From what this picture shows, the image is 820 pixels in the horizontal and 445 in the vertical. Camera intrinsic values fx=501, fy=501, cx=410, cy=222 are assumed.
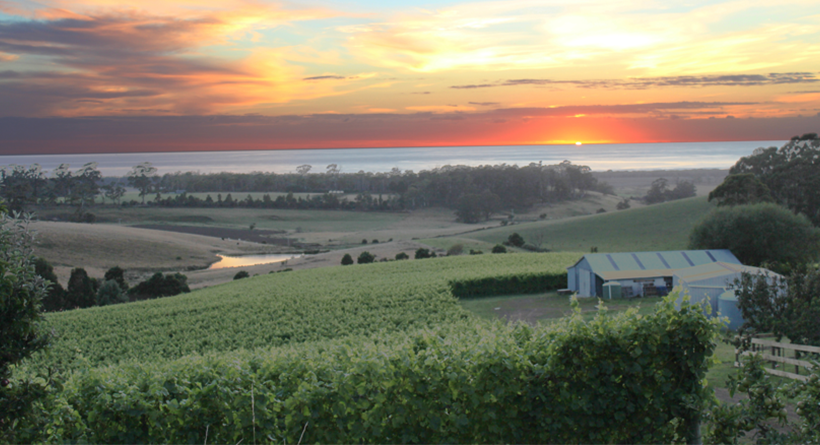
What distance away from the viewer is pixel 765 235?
3525 centimetres

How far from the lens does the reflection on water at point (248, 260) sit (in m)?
69.4

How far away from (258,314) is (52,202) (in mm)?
110290

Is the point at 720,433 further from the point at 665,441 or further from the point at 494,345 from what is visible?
the point at 494,345

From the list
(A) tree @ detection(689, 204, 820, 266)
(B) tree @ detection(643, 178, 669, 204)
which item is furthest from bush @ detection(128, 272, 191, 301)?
(B) tree @ detection(643, 178, 669, 204)

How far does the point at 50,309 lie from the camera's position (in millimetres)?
38031

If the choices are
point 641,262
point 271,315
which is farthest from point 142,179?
point 641,262

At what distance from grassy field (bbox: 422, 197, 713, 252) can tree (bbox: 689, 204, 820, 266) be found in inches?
867

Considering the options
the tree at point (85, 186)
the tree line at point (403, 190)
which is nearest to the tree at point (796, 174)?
the tree line at point (403, 190)

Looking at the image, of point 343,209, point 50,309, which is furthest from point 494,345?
point 343,209

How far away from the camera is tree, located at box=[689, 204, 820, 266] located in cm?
3531

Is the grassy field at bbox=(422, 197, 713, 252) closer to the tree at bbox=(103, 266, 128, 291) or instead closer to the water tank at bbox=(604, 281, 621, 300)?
the water tank at bbox=(604, 281, 621, 300)

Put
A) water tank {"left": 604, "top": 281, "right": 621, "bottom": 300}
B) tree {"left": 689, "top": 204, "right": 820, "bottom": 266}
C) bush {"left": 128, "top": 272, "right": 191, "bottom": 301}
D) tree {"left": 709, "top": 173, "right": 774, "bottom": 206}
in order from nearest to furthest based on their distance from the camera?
water tank {"left": 604, "top": 281, "right": 621, "bottom": 300}, tree {"left": 689, "top": 204, "right": 820, "bottom": 266}, bush {"left": 128, "top": 272, "right": 191, "bottom": 301}, tree {"left": 709, "top": 173, "right": 774, "bottom": 206}

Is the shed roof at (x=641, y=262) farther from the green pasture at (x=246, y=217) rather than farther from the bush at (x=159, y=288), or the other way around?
the green pasture at (x=246, y=217)

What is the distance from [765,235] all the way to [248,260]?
61.7 metres
